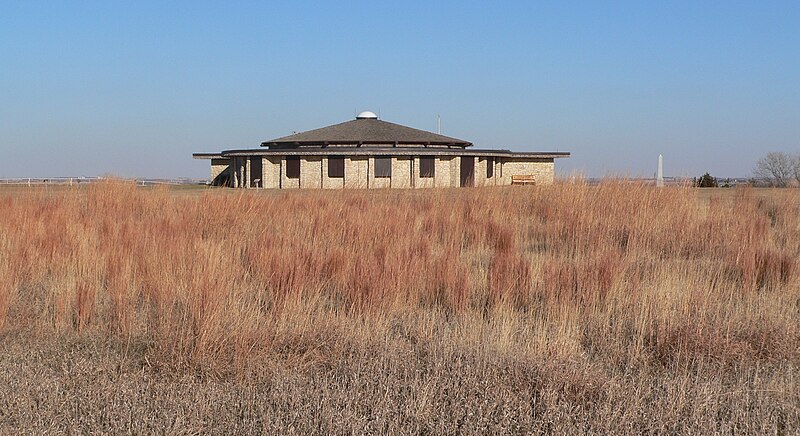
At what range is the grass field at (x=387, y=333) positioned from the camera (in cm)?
352

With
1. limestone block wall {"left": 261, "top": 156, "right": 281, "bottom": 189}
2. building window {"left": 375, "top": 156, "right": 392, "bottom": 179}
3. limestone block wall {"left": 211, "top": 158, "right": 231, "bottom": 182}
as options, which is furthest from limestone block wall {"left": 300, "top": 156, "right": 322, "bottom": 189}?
limestone block wall {"left": 211, "top": 158, "right": 231, "bottom": 182}

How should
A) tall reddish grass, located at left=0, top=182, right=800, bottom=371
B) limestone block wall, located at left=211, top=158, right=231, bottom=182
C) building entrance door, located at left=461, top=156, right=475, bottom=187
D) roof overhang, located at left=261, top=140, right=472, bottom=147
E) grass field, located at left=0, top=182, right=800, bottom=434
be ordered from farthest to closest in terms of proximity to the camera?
limestone block wall, located at left=211, top=158, right=231, bottom=182 → roof overhang, located at left=261, top=140, right=472, bottom=147 → building entrance door, located at left=461, top=156, right=475, bottom=187 → tall reddish grass, located at left=0, top=182, right=800, bottom=371 → grass field, located at left=0, top=182, right=800, bottom=434

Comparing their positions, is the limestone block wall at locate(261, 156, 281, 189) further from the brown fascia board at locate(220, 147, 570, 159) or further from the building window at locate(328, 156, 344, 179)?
the building window at locate(328, 156, 344, 179)

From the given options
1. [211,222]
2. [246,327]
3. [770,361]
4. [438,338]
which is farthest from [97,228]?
[770,361]

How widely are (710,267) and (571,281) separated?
7.03 feet

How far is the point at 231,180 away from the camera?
37.7 m

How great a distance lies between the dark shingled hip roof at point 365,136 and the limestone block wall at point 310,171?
295 cm

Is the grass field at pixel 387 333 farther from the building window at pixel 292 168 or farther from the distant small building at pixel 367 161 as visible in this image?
the building window at pixel 292 168

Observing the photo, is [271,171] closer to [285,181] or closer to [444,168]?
[285,181]

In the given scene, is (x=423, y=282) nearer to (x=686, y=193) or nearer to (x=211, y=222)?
(x=211, y=222)

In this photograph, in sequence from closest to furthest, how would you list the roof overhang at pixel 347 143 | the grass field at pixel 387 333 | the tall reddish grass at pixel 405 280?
the grass field at pixel 387 333, the tall reddish grass at pixel 405 280, the roof overhang at pixel 347 143

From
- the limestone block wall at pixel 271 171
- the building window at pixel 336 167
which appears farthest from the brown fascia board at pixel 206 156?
the building window at pixel 336 167

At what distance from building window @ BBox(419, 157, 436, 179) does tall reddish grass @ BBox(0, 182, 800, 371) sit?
2272 cm

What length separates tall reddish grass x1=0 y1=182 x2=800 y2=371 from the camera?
15.4 feet
